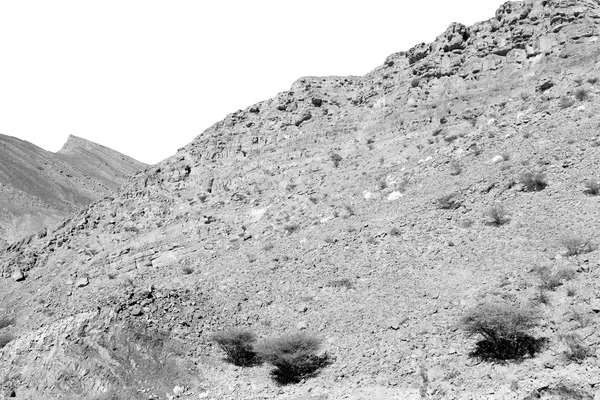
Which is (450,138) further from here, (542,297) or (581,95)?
(542,297)

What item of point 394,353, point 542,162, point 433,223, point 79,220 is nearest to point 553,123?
point 542,162

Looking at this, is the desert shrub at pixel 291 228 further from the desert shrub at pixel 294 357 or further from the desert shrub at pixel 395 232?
the desert shrub at pixel 294 357

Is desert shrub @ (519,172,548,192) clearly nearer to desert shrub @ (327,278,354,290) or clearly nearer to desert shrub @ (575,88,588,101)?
desert shrub @ (575,88,588,101)

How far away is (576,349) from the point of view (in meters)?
8.21

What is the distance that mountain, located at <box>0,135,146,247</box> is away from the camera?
62.9 m

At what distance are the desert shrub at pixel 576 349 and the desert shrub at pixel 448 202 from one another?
7399 mm

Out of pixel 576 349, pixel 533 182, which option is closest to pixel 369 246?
pixel 533 182

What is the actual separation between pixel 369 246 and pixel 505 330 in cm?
677

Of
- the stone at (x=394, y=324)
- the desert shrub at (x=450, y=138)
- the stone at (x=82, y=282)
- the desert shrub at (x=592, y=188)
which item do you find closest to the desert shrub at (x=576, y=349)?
the stone at (x=394, y=324)

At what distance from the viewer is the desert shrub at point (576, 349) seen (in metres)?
8.10

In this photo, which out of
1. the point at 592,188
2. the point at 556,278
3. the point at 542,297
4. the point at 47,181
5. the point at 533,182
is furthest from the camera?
the point at 47,181

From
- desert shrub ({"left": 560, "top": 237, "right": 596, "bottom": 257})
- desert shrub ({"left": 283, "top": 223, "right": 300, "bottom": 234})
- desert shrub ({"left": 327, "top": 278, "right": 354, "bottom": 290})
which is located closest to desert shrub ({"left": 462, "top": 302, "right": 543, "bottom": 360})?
desert shrub ({"left": 560, "top": 237, "right": 596, "bottom": 257})

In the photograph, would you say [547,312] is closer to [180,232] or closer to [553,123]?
[553,123]

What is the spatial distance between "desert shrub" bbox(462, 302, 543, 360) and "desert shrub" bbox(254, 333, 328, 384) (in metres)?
3.59
